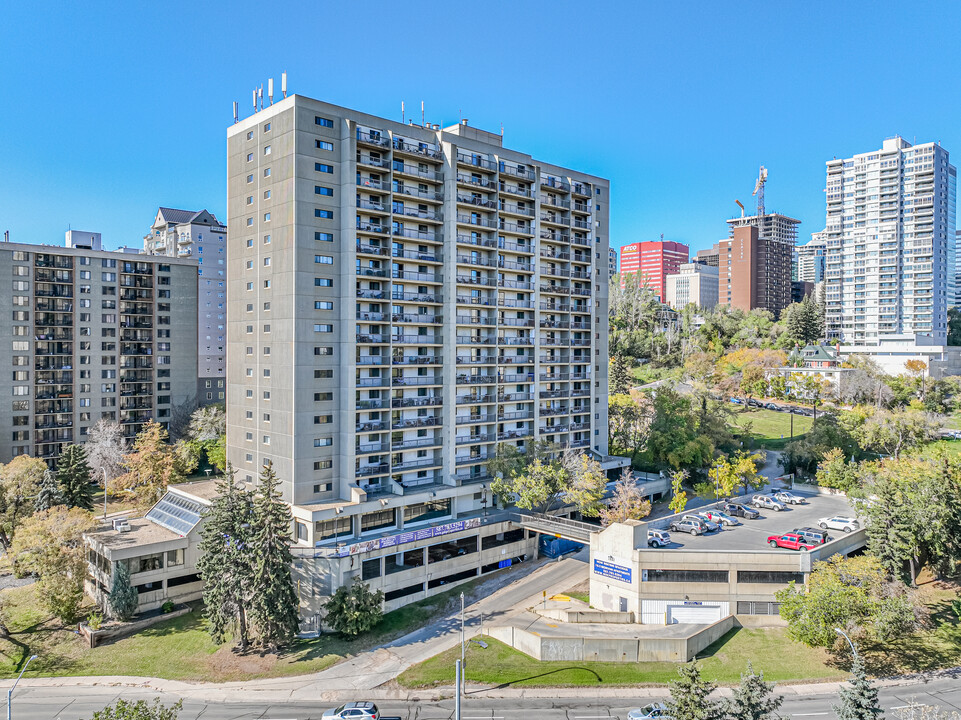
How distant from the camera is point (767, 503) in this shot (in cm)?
6216

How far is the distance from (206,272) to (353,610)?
94.6 m

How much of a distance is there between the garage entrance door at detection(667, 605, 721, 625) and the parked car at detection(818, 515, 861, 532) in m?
14.6

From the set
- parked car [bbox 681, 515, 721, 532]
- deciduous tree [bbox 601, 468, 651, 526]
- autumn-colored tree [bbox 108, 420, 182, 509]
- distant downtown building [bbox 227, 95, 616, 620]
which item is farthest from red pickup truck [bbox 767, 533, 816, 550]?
autumn-colored tree [bbox 108, 420, 182, 509]

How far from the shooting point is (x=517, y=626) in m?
47.5

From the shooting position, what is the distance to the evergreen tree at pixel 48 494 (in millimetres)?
65500

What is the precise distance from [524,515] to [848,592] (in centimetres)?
2837

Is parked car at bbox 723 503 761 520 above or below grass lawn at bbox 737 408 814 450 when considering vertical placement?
below

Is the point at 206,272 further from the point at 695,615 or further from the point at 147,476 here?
the point at 695,615

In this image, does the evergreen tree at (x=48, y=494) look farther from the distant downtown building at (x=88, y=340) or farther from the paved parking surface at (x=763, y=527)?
the paved parking surface at (x=763, y=527)

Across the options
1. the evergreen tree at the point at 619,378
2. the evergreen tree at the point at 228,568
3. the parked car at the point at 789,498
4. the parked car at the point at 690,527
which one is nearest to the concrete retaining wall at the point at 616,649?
the parked car at the point at 690,527

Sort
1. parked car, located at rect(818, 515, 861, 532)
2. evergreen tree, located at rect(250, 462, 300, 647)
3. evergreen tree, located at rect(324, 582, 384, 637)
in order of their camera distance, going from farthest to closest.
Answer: parked car, located at rect(818, 515, 861, 532) → evergreen tree, located at rect(324, 582, 384, 637) → evergreen tree, located at rect(250, 462, 300, 647)

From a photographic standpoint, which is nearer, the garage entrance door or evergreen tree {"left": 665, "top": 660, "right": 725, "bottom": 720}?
evergreen tree {"left": 665, "top": 660, "right": 725, "bottom": 720}

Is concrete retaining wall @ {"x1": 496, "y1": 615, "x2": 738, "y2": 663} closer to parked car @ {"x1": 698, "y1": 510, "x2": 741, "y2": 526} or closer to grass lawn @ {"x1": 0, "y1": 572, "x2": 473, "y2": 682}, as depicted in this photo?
grass lawn @ {"x1": 0, "y1": 572, "x2": 473, "y2": 682}

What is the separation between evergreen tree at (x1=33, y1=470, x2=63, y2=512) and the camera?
215ft
